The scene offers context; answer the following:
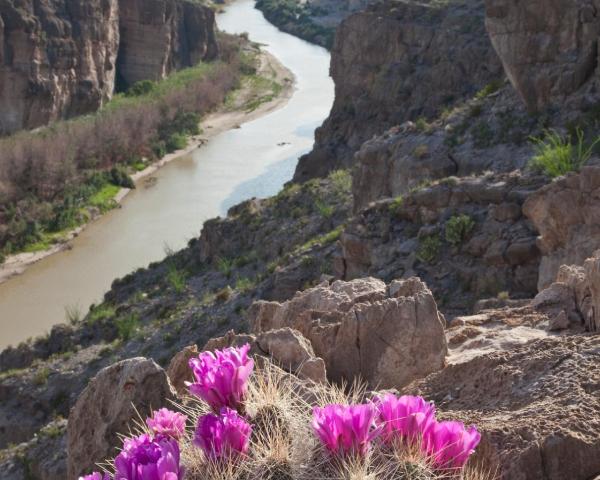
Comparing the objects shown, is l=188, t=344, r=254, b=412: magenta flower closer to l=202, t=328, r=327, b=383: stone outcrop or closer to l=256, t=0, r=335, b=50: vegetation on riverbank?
l=202, t=328, r=327, b=383: stone outcrop

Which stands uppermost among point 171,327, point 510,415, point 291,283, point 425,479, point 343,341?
point 425,479

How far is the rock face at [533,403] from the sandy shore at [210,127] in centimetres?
3638

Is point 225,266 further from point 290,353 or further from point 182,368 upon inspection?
point 290,353

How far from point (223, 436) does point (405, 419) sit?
747mm

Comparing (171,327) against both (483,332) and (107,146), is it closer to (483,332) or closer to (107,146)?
(483,332)

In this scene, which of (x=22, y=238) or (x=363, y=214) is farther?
(x=22, y=238)

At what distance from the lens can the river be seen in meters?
36.6

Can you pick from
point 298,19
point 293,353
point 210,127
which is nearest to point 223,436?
point 293,353

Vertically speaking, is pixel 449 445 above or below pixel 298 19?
above

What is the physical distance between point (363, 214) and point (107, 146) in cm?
4076

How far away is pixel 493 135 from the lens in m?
21.7

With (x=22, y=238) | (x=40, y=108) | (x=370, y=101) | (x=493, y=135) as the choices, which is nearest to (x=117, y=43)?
(x=40, y=108)

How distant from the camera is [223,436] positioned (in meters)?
3.65

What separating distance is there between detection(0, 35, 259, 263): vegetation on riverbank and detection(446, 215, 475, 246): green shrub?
30095 millimetres
